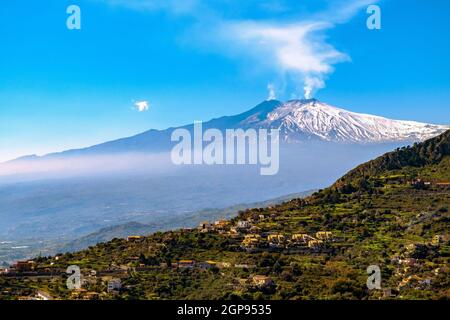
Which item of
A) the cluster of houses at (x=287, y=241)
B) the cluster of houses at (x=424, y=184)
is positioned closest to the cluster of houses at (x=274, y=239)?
the cluster of houses at (x=287, y=241)

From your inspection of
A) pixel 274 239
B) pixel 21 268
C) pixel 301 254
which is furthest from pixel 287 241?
pixel 21 268

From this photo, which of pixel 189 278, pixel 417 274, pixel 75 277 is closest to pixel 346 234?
pixel 417 274

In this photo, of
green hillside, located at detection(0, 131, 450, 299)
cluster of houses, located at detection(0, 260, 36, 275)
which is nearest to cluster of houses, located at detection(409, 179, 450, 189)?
green hillside, located at detection(0, 131, 450, 299)

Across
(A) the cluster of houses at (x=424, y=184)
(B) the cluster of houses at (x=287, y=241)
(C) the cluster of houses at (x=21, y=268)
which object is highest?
(A) the cluster of houses at (x=424, y=184)

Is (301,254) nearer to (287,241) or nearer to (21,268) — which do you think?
(287,241)

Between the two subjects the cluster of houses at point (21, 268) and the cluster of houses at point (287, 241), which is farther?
the cluster of houses at point (287, 241)

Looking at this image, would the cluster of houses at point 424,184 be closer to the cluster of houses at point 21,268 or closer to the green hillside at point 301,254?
the green hillside at point 301,254

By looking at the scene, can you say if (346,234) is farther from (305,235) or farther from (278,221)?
(278,221)

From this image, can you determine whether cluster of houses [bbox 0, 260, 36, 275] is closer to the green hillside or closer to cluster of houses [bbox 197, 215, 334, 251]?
the green hillside
